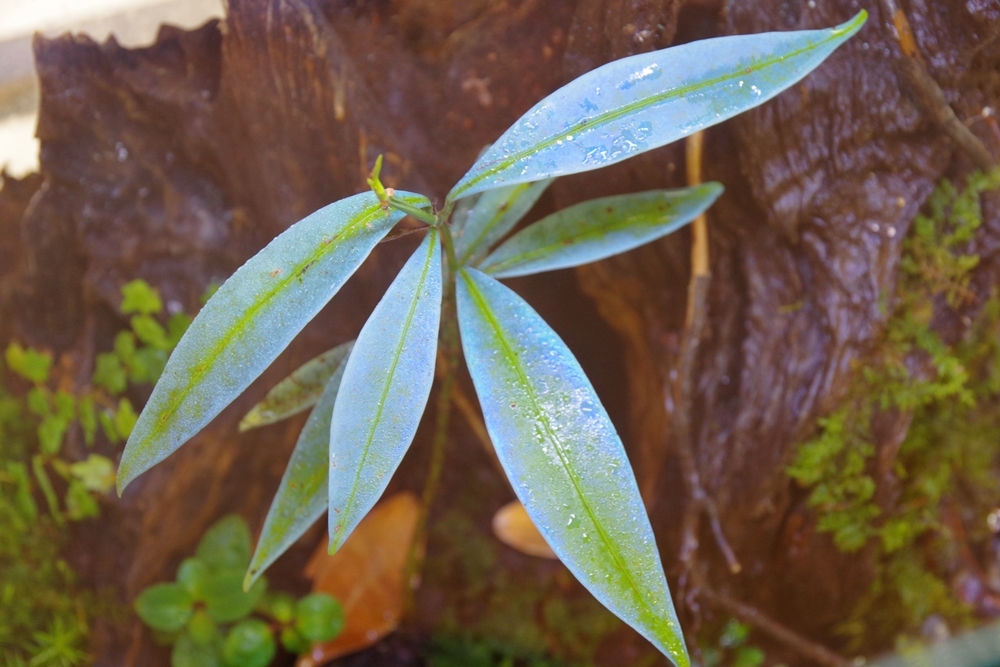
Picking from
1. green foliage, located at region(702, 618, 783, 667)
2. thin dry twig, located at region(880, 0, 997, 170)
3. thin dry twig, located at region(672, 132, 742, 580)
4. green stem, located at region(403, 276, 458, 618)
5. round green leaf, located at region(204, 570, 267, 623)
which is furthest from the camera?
green foliage, located at region(702, 618, 783, 667)

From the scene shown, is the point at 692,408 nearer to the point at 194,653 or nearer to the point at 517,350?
the point at 517,350

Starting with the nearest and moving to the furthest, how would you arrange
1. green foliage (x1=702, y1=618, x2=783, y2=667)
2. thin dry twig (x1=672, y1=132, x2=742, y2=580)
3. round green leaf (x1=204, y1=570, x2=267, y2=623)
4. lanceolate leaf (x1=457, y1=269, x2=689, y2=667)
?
lanceolate leaf (x1=457, y1=269, x2=689, y2=667), thin dry twig (x1=672, y1=132, x2=742, y2=580), round green leaf (x1=204, y1=570, x2=267, y2=623), green foliage (x1=702, y1=618, x2=783, y2=667)

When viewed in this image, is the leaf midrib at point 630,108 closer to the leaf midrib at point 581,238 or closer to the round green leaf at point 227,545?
the leaf midrib at point 581,238

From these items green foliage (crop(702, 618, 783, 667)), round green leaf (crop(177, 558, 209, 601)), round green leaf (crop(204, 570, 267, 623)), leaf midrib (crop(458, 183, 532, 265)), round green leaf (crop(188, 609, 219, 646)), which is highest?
leaf midrib (crop(458, 183, 532, 265))

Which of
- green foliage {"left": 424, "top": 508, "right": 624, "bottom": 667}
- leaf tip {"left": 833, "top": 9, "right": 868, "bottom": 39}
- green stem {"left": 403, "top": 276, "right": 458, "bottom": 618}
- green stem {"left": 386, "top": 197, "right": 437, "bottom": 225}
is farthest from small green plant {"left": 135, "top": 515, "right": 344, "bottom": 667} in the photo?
leaf tip {"left": 833, "top": 9, "right": 868, "bottom": 39}

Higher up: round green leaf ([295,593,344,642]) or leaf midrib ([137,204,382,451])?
leaf midrib ([137,204,382,451])

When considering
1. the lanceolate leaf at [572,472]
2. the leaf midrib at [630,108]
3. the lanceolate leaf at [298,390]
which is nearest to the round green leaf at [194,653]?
the lanceolate leaf at [298,390]

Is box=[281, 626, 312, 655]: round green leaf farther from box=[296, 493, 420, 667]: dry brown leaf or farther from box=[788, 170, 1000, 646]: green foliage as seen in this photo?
box=[788, 170, 1000, 646]: green foliage
